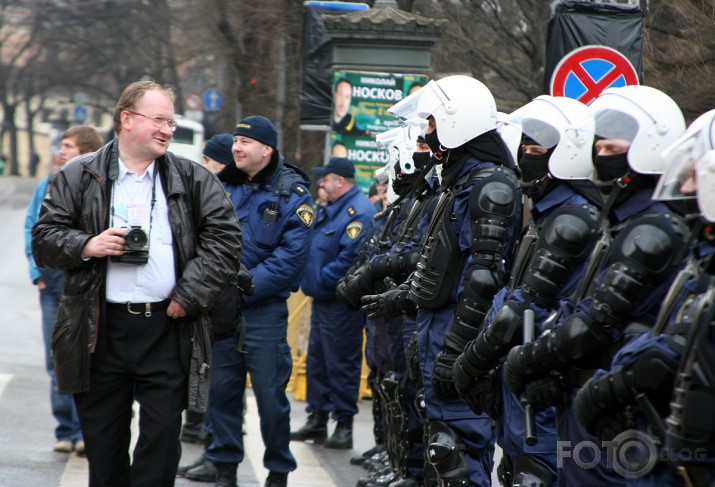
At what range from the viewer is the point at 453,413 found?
235 inches

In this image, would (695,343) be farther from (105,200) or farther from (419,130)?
(419,130)

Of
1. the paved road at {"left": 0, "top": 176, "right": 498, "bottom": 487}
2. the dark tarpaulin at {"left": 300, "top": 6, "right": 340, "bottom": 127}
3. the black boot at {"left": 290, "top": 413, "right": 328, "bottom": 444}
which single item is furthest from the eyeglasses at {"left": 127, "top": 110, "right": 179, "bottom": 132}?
the dark tarpaulin at {"left": 300, "top": 6, "right": 340, "bottom": 127}

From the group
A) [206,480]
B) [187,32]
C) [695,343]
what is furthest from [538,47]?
[187,32]

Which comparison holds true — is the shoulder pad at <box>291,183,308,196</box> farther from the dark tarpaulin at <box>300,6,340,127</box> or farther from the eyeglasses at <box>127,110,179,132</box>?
the dark tarpaulin at <box>300,6,340,127</box>

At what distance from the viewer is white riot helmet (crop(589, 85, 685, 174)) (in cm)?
436

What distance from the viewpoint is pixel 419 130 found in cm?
780

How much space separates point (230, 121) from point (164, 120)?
23896 millimetres

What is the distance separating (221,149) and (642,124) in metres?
4.77

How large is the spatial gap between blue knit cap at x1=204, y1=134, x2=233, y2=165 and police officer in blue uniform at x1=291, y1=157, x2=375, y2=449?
1290 millimetres

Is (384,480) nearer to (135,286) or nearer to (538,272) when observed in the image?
(135,286)

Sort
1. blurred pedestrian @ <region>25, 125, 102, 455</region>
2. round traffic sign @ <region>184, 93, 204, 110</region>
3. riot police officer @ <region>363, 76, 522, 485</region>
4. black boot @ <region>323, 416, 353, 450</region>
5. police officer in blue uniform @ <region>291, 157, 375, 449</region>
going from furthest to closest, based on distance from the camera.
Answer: round traffic sign @ <region>184, 93, 204, 110</region> < police officer in blue uniform @ <region>291, 157, 375, 449</region> < black boot @ <region>323, 416, 353, 450</region> < blurred pedestrian @ <region>25, 125, 102, 455</region> < riot police officer @ <region>363, 76, 522, 485</region>

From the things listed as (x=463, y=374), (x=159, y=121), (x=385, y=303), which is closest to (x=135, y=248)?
(x=159, y=121)

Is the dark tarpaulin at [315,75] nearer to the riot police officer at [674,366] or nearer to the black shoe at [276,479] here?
the black shoe at [276,479]

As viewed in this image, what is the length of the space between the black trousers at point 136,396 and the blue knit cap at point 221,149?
11.9ft
